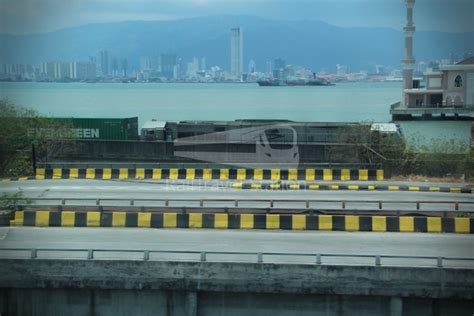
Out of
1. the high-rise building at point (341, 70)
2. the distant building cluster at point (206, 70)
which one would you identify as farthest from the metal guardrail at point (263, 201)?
the high-rise building at point (341, 70)

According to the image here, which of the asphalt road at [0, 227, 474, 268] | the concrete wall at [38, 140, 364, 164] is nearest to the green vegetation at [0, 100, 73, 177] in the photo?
the concrete wall at [38, 140, 364, 164]

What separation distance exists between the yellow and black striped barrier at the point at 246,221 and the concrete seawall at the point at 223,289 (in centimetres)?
293

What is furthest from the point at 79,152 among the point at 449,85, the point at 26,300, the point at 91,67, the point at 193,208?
the point at 91,67

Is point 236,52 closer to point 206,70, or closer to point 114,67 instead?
point 206,70

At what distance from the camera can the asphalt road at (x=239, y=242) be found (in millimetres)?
9008

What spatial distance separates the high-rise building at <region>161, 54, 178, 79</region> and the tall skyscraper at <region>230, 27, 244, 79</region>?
27.9ft

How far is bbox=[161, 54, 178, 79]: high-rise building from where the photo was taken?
300 feet

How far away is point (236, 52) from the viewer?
83.9 metres

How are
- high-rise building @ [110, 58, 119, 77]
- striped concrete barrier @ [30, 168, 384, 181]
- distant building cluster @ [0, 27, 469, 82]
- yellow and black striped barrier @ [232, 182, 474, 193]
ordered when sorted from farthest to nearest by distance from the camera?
high-rise building @ [110, 58, 119, 77]
distant building cluster @ [0, 27, 469, 82]
striped concrete barrier @ [30, 168, 384, 181]
yellow and black striped barrier @ [232, 182, 474, 193]

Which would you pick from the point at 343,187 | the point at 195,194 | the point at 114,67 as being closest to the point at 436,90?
the point at 114,67

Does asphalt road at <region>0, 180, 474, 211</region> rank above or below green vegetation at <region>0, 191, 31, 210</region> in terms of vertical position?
below

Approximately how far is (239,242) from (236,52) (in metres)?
75.4

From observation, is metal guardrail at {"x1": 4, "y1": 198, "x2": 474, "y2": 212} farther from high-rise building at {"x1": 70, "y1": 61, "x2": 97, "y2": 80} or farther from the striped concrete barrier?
high-rise building at {"x1": 70, "y1": 61, "x2": 97, "y2": 80}

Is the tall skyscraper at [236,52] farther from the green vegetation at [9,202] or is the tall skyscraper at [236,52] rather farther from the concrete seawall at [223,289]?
the concrete seawall at [223,289]
